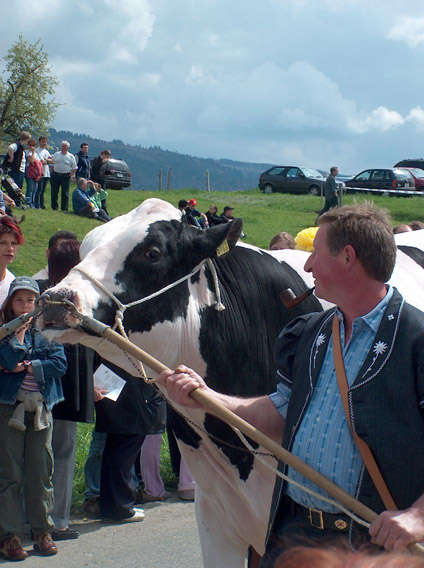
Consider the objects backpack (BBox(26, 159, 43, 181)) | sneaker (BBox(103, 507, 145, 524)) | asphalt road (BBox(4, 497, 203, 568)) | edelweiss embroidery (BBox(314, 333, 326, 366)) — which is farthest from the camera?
backpack (BBox(26, 159, 43, 181))

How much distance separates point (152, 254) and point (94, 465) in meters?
3.31

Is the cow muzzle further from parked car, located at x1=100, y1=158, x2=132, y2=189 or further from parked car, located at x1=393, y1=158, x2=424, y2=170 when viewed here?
parked car, located at x1=393, y1=158, x2=424, y2=170

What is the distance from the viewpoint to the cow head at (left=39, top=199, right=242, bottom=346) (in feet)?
11.6

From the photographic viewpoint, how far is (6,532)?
5.38 metres

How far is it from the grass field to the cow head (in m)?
3.36

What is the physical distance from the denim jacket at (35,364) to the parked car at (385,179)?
30.2 metres

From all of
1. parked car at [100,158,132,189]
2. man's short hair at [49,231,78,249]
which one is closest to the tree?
parked car at [100,158,132,189]

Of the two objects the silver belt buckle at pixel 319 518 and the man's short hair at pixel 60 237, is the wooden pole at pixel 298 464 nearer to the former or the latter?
the silver belt buckle at pixel 319 518

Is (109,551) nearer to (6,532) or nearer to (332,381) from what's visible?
(6,532)

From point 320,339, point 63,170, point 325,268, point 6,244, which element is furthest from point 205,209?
point 325,268

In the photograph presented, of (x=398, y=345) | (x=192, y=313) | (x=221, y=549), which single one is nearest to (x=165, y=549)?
(x=221, y=549)

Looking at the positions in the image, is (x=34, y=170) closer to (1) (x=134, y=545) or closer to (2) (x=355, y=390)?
(1) (x=134, y=545)

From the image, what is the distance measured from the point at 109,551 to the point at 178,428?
2048mm

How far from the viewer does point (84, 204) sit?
19703 millimetres
